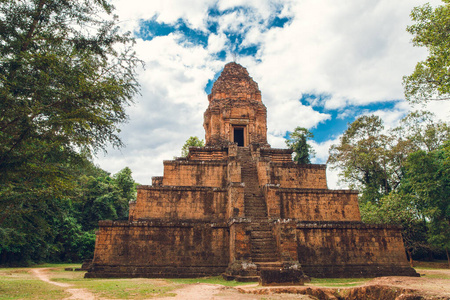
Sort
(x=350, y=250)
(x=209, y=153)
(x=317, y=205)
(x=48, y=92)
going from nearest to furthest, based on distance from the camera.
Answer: (x=48, y=92) < (x=350, y=250) < (x=317, y=205) < (x=209, y=153)

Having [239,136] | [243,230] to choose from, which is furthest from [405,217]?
[243,230]

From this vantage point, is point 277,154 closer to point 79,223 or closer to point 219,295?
point 219,295

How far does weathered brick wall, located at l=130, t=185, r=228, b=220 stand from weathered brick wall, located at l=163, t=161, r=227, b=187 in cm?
111

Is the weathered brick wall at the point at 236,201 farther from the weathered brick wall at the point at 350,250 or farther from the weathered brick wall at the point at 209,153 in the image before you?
the weathered brick wall at the point at 209,153

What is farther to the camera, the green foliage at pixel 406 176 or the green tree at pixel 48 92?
the green foliage at pixel 406 176

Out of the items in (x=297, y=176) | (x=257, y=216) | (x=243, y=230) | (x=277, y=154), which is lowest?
(x=243, y=230)

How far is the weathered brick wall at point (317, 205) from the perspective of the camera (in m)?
14.1

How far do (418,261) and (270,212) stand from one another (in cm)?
1650

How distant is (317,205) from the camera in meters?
14.3

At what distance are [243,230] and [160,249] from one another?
12.5ft

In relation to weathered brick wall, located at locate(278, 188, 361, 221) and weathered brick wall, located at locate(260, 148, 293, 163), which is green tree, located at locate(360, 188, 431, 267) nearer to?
weathered brick wall, located at locate(278, 188, 361, 221)

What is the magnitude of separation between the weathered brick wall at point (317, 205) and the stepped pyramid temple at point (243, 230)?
0.05 meters

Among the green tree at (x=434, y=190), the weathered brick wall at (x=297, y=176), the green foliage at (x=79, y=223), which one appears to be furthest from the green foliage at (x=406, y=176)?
the green foliage at (x=79, y=223)

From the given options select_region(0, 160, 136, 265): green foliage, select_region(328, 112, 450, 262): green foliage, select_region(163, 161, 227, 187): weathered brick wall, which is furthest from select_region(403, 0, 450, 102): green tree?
select_region(0, 160, 136, 265): green foliage
